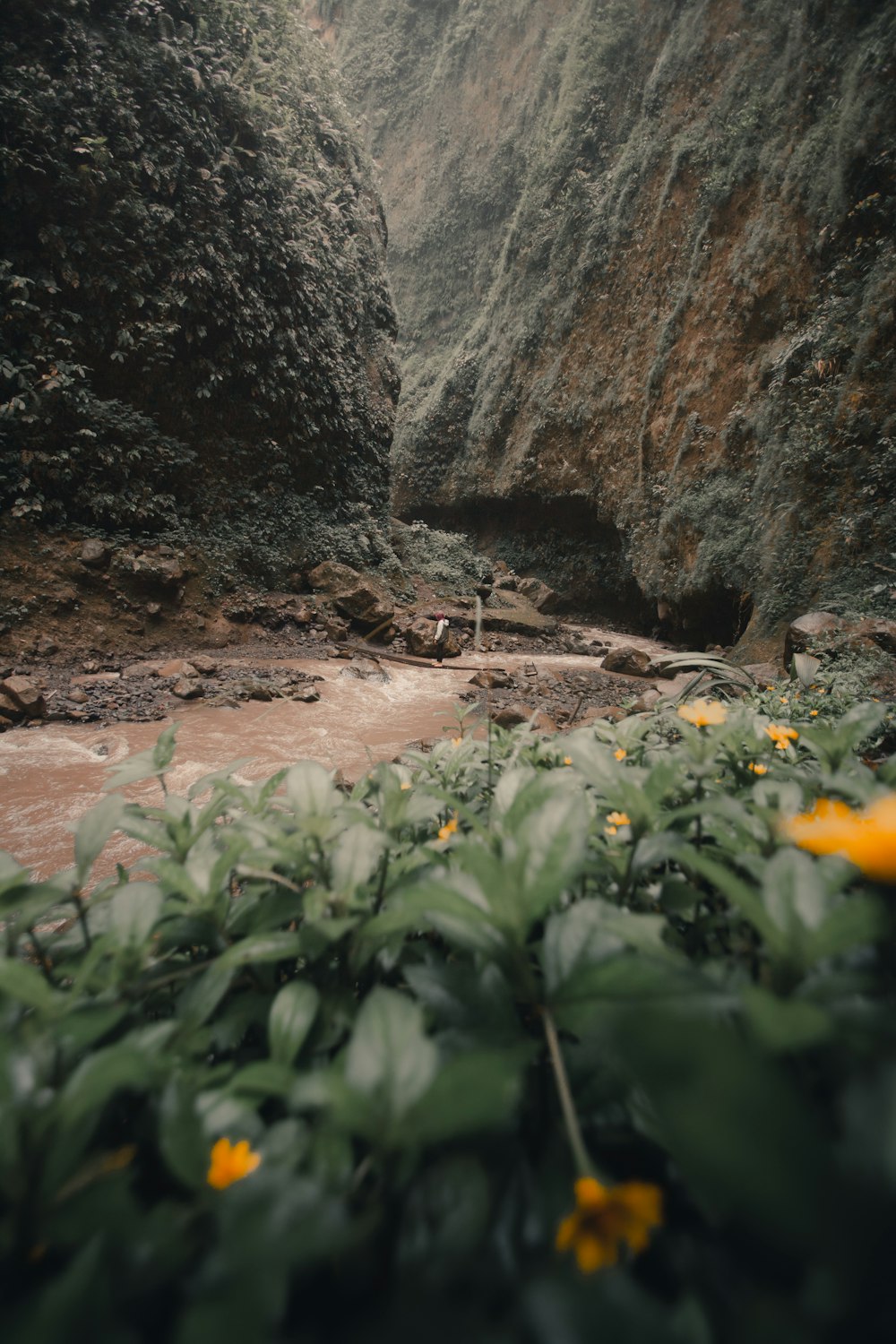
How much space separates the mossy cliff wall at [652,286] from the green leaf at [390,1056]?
219 inches

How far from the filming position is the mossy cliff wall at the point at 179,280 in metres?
5.22

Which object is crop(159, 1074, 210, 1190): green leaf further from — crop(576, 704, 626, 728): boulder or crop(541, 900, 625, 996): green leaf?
crop(576, 704, 626, 728): boulder

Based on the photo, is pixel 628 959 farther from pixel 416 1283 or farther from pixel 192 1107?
pixel 192 1107

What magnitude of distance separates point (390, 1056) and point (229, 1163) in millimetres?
137

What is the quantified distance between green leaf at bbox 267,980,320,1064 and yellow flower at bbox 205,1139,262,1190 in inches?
2.2

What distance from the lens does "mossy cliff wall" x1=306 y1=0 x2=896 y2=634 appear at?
5328 millimetres

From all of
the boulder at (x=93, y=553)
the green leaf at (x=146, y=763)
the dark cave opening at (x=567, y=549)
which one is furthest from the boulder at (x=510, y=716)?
the dark cave opening at (x=567, y=549)

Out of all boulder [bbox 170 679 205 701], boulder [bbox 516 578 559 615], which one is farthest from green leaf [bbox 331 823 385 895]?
boulder [bbox 516 578 559 615]

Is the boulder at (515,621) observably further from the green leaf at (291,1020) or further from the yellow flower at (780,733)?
the green leaf at (291,1020)

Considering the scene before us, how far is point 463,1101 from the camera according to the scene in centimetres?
28

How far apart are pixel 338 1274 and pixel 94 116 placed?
889 cm

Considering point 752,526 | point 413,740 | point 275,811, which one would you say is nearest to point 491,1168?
point 275,811

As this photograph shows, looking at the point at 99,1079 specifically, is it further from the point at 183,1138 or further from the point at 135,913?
the point at 135,913

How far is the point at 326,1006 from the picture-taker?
0.48m
